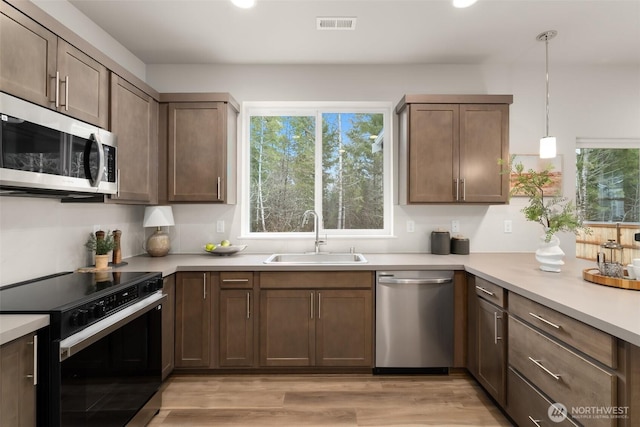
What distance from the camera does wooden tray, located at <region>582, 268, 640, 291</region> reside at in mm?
1754

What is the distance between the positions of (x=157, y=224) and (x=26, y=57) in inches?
63.3

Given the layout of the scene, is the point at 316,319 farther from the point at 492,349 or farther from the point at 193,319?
the point at 492,349

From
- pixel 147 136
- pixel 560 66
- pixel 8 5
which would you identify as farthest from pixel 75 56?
pixel 560 66

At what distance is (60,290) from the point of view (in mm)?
1710

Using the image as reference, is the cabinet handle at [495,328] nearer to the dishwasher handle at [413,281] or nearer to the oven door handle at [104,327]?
the dishwasher handle at [413,281]

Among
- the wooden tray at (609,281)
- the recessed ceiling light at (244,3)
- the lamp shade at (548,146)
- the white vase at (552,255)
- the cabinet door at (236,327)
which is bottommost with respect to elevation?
the cabinet door at (236,327)

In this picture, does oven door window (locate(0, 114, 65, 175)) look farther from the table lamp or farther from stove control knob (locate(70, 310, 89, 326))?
the table lamp

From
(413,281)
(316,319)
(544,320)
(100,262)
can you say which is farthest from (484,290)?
(100,262)

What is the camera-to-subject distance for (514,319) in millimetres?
2004

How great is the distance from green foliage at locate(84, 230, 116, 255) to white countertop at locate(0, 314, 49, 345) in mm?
1097

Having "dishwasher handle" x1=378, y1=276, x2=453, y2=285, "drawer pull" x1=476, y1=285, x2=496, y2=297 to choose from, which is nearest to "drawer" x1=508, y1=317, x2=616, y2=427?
"drawer pull" x1=476, y1=285, x2=496, y2=297

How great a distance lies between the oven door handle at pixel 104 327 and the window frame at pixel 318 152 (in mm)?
1400

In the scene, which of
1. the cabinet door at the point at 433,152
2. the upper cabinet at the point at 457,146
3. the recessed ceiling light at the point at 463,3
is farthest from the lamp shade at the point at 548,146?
the recessed ceiling light at the point at 463,3

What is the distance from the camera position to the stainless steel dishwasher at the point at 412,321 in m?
2.68
